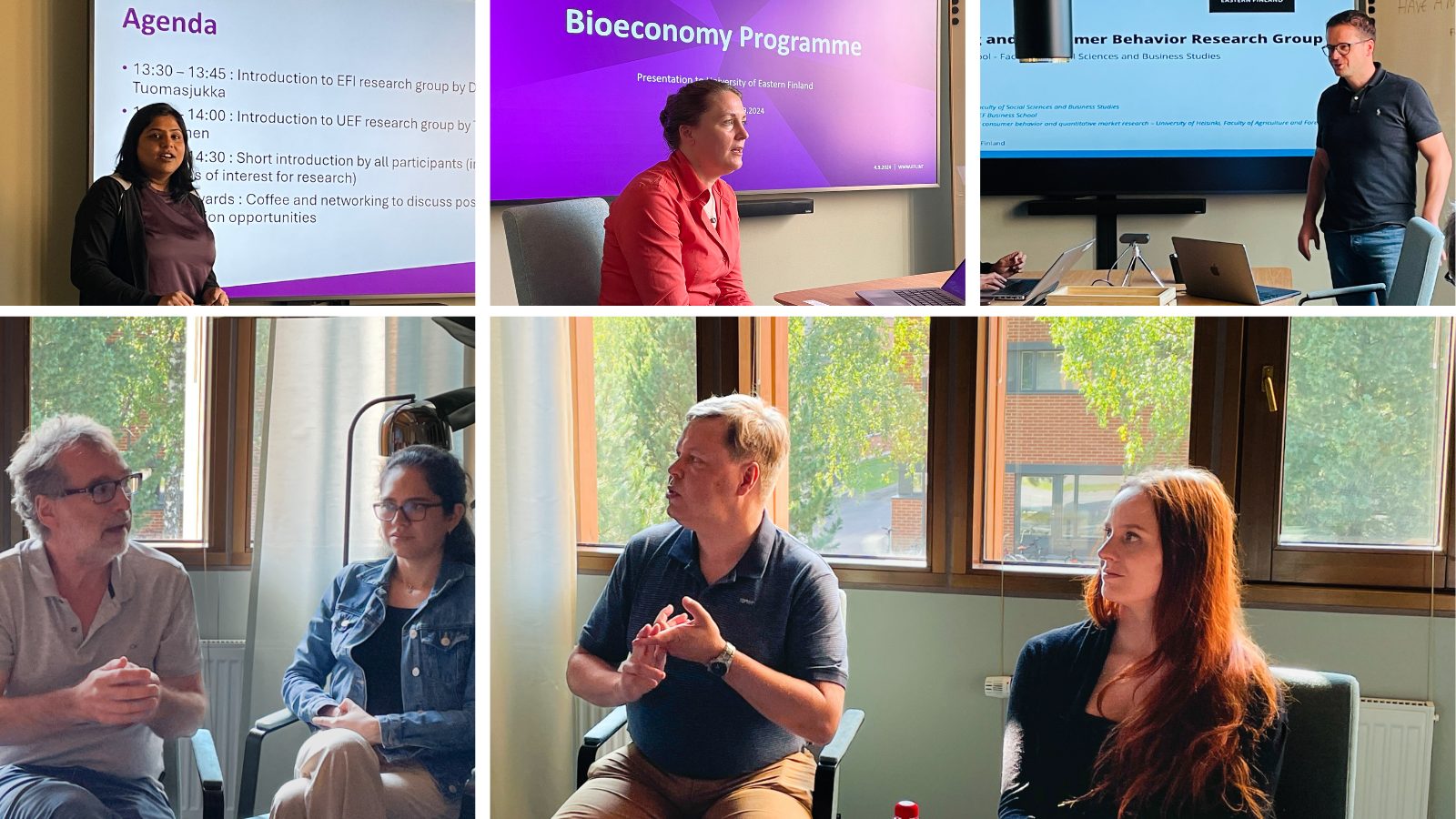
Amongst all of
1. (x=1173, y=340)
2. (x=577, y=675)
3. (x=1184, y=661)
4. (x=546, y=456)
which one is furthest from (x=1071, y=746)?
(x=546, y=456)

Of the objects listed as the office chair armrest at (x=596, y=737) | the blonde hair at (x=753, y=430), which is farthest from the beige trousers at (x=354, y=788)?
the blonde hair at (x=753, y=430)

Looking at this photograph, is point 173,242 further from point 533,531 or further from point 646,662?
point 646,662

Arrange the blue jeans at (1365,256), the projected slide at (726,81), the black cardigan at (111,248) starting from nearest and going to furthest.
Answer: the black cardigan at (111,248) < the blue jeans at (1365,256) < the projected slide at (726,81)

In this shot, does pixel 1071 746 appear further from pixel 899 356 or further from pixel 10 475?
pixel 10 475

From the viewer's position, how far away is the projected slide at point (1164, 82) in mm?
4832

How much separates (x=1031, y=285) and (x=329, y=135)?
245cm

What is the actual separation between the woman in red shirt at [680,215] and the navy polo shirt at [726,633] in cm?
63

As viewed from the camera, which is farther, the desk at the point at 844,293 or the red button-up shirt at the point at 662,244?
the desk at the point at 844,293

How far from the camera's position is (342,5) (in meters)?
3.87

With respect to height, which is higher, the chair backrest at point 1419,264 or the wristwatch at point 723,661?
the chair backrest at point 1419,264

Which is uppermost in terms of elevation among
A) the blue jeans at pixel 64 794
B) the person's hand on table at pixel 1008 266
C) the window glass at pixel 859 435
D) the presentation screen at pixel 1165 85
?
the presentation screen at pixel 1165 85

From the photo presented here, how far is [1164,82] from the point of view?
4910 mm

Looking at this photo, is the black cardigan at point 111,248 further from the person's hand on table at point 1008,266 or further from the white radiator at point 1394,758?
the white radiator at point 1394,758

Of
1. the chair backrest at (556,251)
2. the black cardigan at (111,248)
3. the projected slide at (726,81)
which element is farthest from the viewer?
the projected slide at (726,81)
